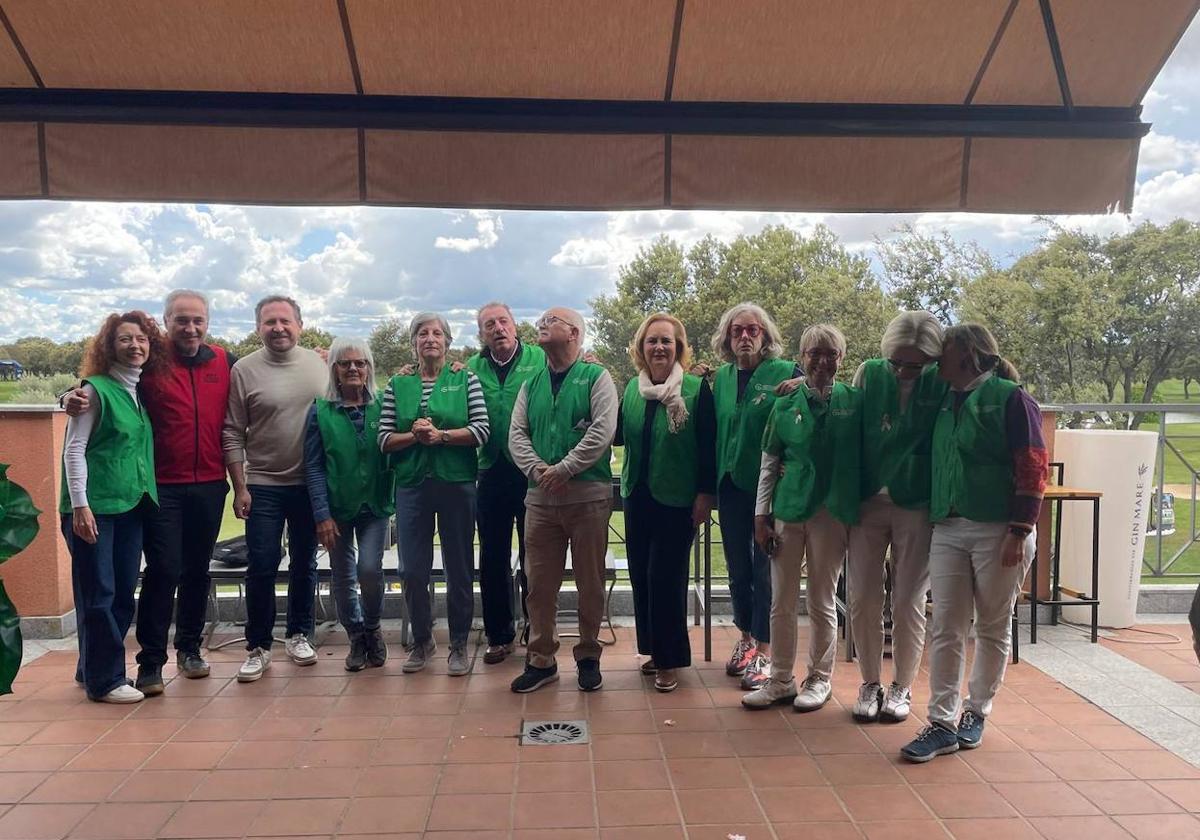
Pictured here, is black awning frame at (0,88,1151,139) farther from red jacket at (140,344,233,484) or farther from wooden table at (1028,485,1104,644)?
wooden table at (1028,485,1104,644)

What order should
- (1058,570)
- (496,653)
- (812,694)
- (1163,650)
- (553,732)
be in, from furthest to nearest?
(1058,570), (1163,650), (496,653), (812,694), (553,732)

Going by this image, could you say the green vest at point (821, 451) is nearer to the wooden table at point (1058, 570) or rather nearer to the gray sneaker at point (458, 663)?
the wooden table at point (1058, 570)

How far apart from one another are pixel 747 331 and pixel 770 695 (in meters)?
1.64

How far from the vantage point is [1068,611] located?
17.2 feet

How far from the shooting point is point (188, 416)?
13.4 feet

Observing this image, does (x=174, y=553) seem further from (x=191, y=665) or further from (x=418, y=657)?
(x=418, y=657)

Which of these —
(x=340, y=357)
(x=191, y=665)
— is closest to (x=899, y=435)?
(x=340, y=357)

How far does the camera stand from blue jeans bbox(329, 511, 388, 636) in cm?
434

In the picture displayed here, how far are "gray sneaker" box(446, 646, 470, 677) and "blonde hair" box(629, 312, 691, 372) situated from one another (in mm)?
1703

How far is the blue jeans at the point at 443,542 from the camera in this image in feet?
13.8

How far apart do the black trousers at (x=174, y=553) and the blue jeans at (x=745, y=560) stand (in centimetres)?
247

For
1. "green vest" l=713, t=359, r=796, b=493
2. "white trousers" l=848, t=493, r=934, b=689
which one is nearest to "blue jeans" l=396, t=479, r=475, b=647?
"green vest" l=713, t=359, r=796, b=493

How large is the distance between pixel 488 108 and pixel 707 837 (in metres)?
2.88

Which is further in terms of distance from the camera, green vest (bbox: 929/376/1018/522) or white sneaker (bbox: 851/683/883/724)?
white sneaker (bbox: 851/683/883/724)
